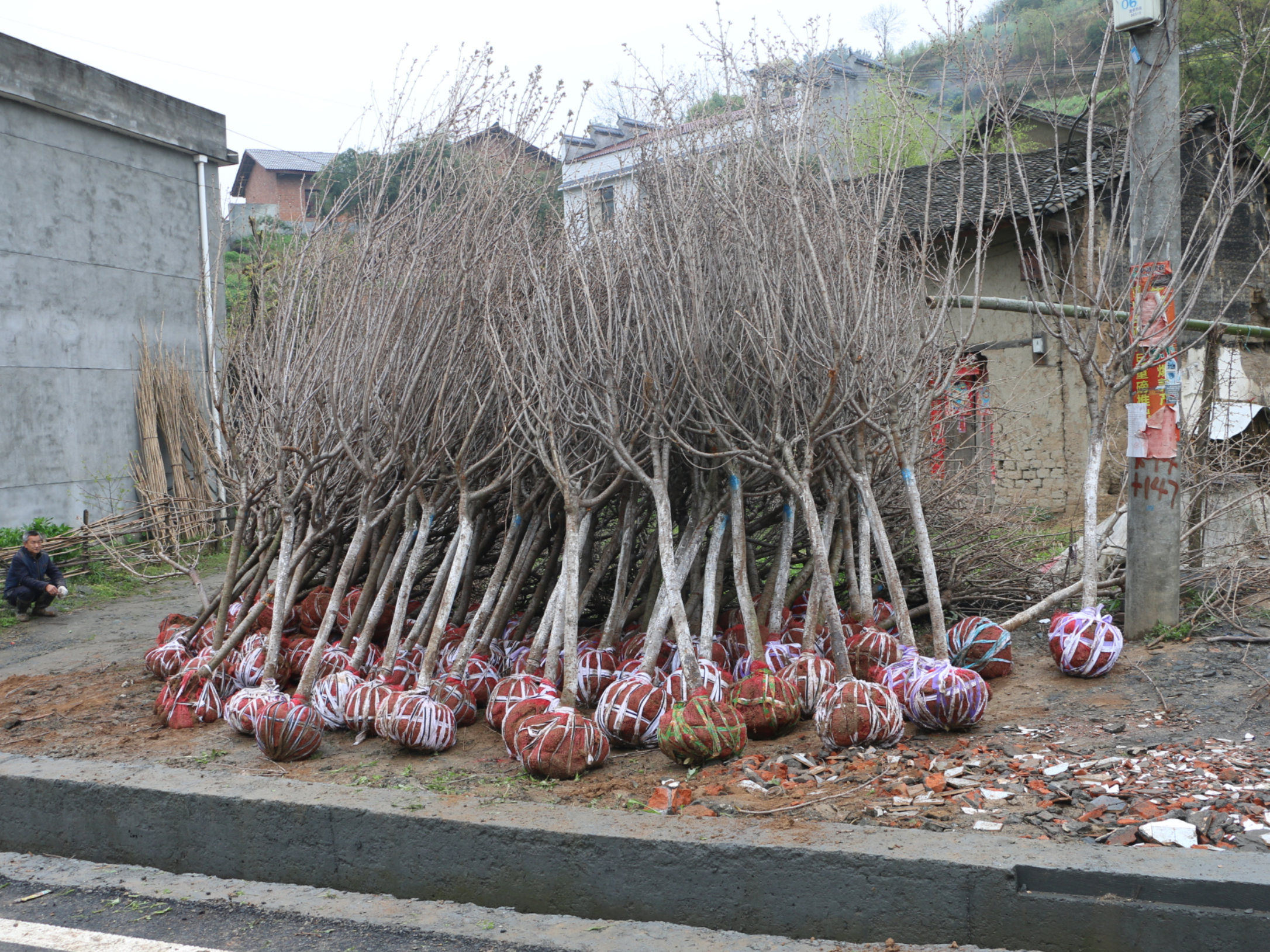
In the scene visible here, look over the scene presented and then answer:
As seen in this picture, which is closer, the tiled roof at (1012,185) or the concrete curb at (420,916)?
the concrete curb at (420,916)

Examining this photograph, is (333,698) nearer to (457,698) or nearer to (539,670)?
(457,698)

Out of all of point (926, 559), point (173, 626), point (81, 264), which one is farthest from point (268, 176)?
point (926, 559)

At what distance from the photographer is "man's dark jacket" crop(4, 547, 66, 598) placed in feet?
31.0

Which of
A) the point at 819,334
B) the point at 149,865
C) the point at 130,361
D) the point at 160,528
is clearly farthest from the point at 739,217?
the point at 130,361

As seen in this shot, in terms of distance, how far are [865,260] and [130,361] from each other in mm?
11066

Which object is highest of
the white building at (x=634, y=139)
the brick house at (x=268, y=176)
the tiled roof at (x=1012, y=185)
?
the brick house at (x=268, y=176)

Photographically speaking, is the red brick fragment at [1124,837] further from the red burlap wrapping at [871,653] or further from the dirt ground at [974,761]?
the red burlap wrapping at [871,653]

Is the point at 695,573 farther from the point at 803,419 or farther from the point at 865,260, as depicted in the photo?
the point at 865,260

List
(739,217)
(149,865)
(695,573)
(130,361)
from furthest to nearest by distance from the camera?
1. (130,361)
2. (695,573)
3. (739,217)
4. (149,865)

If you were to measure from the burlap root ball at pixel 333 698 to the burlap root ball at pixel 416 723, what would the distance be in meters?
0.49

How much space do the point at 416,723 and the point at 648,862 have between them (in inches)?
72.7

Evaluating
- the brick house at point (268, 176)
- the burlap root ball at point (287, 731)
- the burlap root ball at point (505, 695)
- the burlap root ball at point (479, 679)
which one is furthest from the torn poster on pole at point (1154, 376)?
the brick house at point (268, 176)

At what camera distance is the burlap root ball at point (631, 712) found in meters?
4.98

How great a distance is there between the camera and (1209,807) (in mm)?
3543
